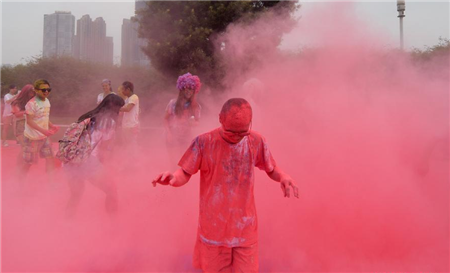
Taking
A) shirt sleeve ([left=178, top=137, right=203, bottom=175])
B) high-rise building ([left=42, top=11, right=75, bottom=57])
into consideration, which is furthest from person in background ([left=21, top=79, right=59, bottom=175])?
high-rise building ([left=42, top=11, right=75, bottom=57])

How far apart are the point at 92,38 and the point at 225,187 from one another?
50.2 ft

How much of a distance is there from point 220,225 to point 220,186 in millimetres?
230

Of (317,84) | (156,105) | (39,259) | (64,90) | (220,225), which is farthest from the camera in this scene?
(64,90)

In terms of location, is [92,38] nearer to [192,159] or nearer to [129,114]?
[129,114]

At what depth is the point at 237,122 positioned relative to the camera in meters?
1.71

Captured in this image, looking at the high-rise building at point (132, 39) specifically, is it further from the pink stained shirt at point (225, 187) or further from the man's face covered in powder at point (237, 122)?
the man's face covered in powder at point (237, 122)

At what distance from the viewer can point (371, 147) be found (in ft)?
11.8

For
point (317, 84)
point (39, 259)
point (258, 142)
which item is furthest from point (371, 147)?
point (39, 259)

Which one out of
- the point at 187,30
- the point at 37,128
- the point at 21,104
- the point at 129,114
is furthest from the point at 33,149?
the point at 187,30

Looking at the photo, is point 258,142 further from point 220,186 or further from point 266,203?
point 266,203

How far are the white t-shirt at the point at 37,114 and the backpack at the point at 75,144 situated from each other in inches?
57.8

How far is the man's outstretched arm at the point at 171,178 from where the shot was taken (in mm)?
1731

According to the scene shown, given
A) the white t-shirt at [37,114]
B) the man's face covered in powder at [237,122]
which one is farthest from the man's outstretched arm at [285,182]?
the white t-shirt at [37,114]

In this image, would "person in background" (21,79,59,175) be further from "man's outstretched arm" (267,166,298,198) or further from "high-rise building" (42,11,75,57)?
"high-rise building" (42,11,75,57)
